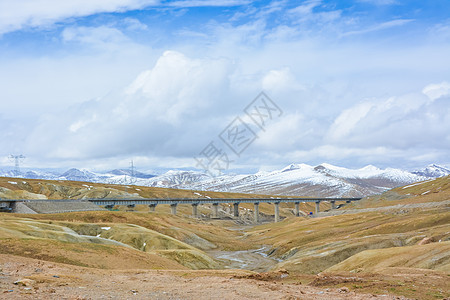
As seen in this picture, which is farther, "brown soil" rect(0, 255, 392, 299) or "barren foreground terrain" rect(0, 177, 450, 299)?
"barren foreground terrain" rect(0, 177, 450, 299)

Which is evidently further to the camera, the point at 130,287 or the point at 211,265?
the point at 211,265

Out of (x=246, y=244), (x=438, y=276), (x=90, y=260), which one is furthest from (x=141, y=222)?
(x=438, y=276)

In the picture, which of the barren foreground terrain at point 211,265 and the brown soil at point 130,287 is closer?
the brown soil at point 130,287

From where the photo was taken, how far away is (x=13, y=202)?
13900 cm

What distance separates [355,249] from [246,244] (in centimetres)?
5202

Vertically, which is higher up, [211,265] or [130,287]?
[130,287]

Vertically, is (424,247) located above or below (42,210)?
below

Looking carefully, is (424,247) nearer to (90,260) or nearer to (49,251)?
(90,260)

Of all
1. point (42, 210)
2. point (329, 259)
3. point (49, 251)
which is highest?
point (42, 210)

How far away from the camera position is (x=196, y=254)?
81.8 metres

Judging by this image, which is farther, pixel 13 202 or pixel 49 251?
pixel 13 202

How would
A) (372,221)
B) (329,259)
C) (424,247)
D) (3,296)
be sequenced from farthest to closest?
(372,221)
(329,259)
(424,247)
(3,296)

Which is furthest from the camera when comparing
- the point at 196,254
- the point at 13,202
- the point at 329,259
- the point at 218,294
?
the point at 13,202

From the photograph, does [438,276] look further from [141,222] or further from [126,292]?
[141,222]
